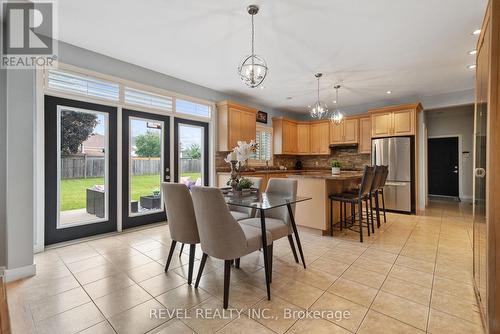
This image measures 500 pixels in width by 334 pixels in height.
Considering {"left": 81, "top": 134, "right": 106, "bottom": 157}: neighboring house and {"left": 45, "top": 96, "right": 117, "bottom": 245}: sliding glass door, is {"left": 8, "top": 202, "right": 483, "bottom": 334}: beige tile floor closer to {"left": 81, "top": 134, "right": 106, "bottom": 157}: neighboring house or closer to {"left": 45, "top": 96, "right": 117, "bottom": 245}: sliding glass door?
{"left": 45, "top": 96, "right": 117, "bottom": 245}: sliding glass door

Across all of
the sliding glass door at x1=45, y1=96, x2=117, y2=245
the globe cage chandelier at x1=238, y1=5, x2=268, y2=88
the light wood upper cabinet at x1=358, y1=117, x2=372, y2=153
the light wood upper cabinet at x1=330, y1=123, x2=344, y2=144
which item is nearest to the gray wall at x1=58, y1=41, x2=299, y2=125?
the sliding glass door at x1=45, y1=96, x2=117, y2=245

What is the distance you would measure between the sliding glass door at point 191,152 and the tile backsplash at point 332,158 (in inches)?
108

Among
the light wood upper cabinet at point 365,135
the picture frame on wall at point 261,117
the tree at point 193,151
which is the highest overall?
the picture frame on wall at point 261,117

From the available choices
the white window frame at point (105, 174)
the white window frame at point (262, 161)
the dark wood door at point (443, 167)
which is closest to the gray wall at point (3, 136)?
the white window frame at point (105, 174)

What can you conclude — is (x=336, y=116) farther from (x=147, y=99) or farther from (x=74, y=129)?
(x=74, y=129)

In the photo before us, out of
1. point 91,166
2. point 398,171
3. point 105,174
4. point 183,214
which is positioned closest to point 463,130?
point 398,171

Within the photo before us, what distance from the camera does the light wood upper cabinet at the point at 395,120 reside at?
17.2ft

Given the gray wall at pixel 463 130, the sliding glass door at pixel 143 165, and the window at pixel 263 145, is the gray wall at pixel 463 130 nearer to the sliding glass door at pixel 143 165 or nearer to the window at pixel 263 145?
the window at pixel 263 145

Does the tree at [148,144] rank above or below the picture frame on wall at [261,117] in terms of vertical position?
below

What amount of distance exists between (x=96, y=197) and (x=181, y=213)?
214cm

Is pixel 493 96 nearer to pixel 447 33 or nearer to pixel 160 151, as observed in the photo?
pixel 447 33

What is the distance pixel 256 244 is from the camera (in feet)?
6.77

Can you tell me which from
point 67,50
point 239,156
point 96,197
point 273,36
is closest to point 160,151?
point 96,197

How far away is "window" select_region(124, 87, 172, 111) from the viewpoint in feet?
12.6
